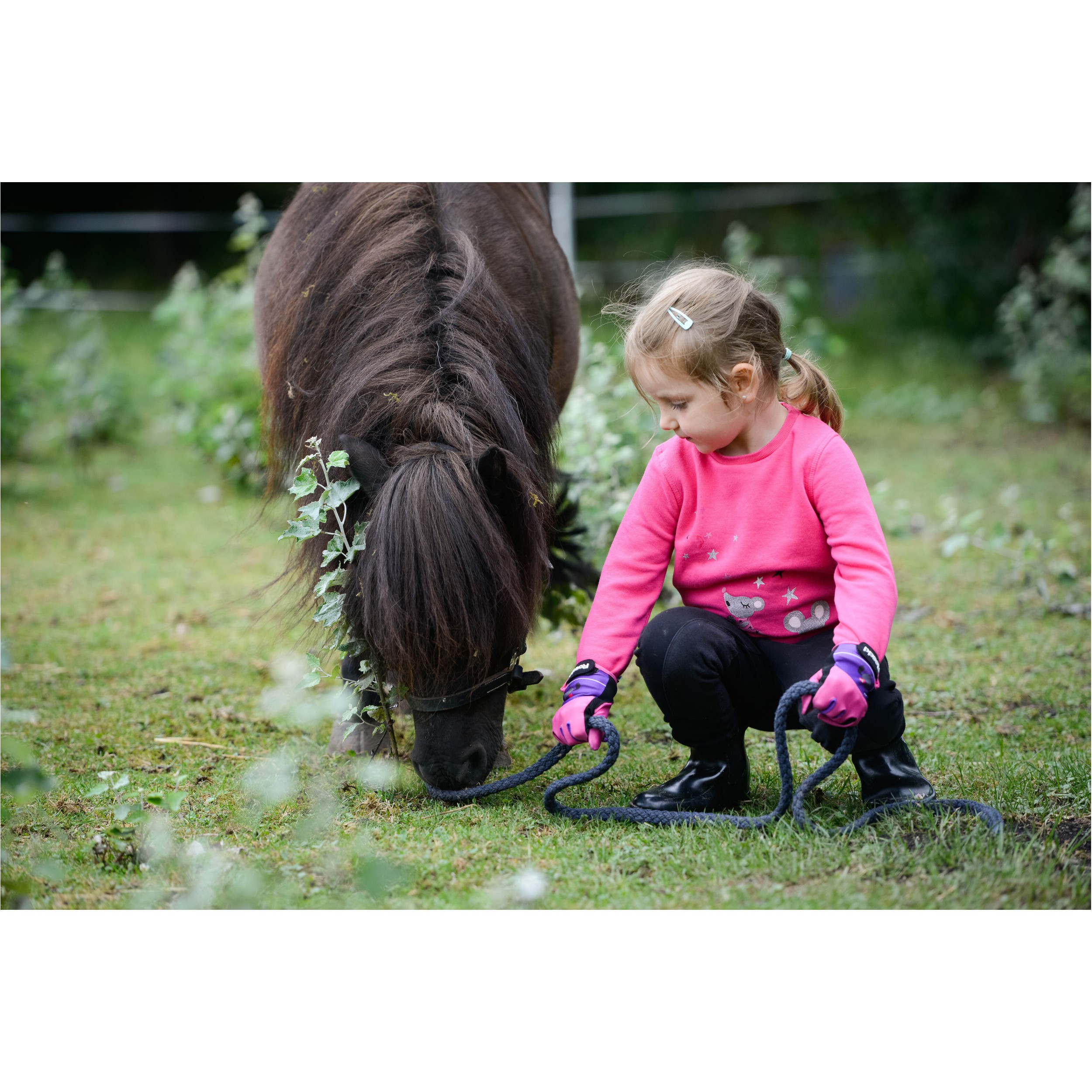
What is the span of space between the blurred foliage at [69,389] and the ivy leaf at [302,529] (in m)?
5.78

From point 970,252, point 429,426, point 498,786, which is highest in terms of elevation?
point 429,426

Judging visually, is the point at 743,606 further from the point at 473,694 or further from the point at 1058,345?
the point at 1058,345

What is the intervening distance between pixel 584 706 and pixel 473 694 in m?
0.26

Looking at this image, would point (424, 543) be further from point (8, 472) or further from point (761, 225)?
point (761, 225)

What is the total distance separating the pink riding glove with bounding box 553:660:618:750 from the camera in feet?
8.24

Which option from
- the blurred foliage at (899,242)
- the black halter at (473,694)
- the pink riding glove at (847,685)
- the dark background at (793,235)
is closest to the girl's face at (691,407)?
the pink riding glove at (847,685)

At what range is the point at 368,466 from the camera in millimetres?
2479

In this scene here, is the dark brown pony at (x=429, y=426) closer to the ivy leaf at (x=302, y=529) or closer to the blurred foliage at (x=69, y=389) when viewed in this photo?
the ivy leaf at (x=302, y=529)

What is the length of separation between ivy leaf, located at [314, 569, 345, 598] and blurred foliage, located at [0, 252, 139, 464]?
5.86 meters

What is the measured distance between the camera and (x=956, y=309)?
11453 mm

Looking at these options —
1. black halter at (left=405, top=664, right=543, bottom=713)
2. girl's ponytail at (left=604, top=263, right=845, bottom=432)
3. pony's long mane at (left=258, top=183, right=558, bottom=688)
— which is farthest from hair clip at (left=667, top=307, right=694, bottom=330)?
black halter at (left=405, top=664, right=543, bottom=713)

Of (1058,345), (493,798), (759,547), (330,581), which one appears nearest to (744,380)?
(759,547)

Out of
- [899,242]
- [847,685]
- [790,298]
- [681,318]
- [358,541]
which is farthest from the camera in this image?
[899,242]

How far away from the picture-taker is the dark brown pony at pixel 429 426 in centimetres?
238
